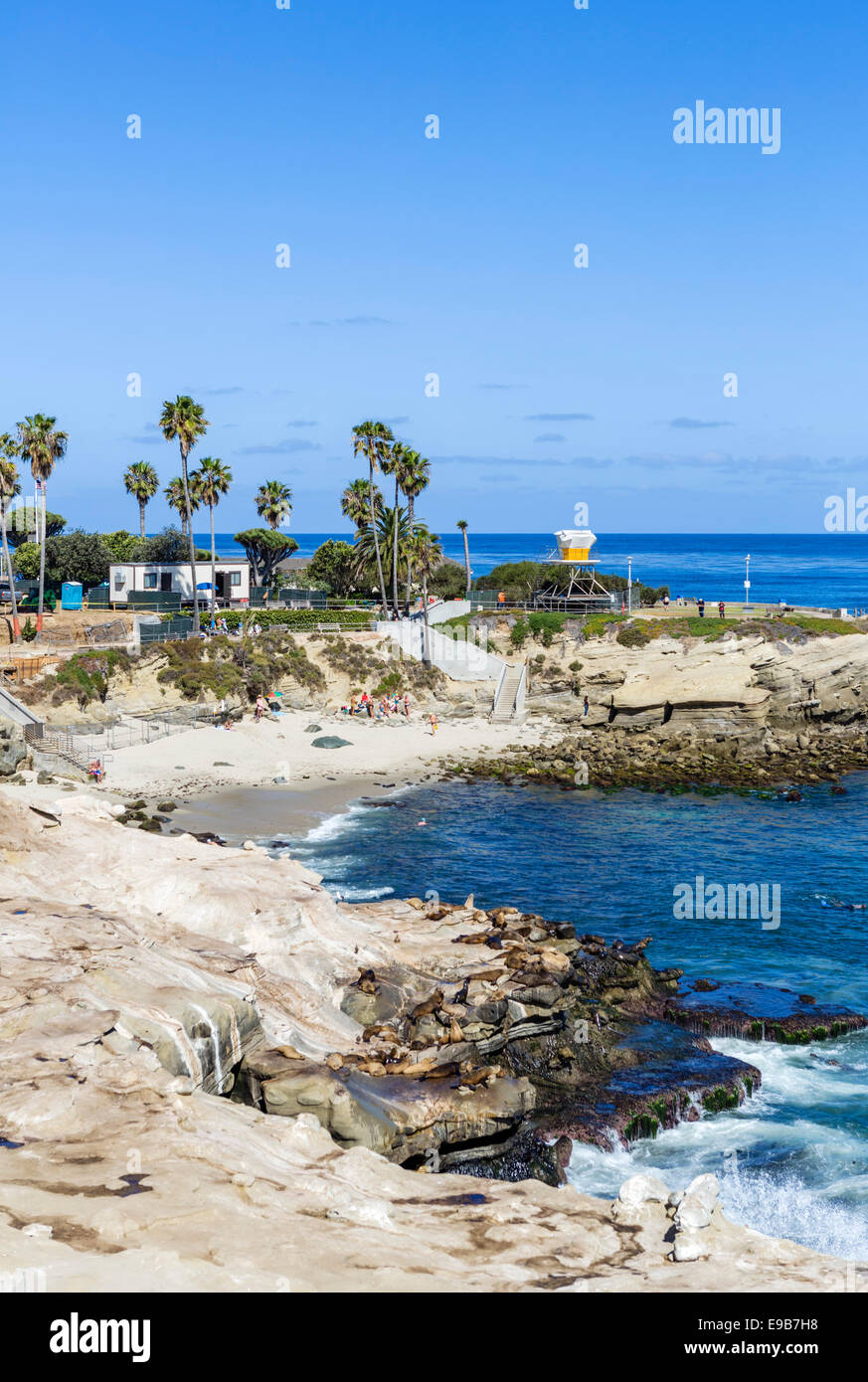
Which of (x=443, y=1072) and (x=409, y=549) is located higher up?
(x=409, y=549)

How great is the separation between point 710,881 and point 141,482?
5923 centimetres

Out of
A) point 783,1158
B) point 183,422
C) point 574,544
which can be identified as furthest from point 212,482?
point 783,1158

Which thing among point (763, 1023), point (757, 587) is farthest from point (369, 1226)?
point (757, 587)

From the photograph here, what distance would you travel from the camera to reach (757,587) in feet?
549

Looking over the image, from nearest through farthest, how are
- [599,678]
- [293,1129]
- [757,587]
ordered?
1. [293,1129]
2. [599,678]
3. [757,587]

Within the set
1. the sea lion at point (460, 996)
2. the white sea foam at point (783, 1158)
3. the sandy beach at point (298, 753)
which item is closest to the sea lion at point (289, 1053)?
the sea lion at point (460, 996)

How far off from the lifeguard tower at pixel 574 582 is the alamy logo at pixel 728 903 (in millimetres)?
39839

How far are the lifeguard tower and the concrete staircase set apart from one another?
10.2 m

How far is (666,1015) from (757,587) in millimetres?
148849

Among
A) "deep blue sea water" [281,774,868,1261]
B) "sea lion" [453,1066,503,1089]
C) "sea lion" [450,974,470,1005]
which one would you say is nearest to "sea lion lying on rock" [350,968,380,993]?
"sea lion" [450,974,470,1005]

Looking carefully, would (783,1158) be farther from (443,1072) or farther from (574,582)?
(574,582)

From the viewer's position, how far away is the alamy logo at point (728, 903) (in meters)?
34.8
